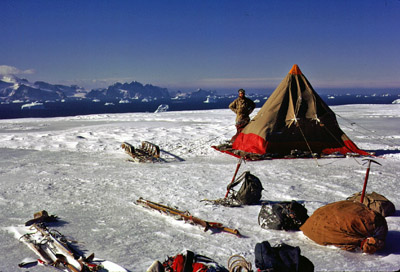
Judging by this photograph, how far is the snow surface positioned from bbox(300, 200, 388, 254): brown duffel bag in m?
0.13

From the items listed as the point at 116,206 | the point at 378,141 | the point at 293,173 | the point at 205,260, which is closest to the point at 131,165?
the point at 116,206

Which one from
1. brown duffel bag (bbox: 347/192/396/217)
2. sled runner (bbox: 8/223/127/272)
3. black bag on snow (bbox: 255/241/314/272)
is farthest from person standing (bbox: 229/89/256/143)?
black bag on snow (bbox: 255/241/314/272)

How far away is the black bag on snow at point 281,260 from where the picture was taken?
10.7ft

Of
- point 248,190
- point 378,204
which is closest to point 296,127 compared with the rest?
point 248,190

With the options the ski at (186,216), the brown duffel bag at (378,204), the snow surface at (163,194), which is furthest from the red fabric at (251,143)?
the ski at (186,216)

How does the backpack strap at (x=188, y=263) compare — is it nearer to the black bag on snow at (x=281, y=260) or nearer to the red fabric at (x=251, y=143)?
the black bag on snow at (x=281, y=260)

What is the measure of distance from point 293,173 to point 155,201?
159 inches

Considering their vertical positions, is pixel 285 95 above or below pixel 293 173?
above

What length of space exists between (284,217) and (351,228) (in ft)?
3.38

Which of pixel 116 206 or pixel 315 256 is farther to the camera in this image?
pixel 116 206

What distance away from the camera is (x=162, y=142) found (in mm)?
13781

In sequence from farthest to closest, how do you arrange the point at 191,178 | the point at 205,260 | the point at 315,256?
the point at 191,178, the point at 315,256, the point at 205,260

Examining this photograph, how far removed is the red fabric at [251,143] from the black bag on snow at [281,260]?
7.02 meters

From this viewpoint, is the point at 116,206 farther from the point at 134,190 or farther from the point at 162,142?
the point at 162,142
